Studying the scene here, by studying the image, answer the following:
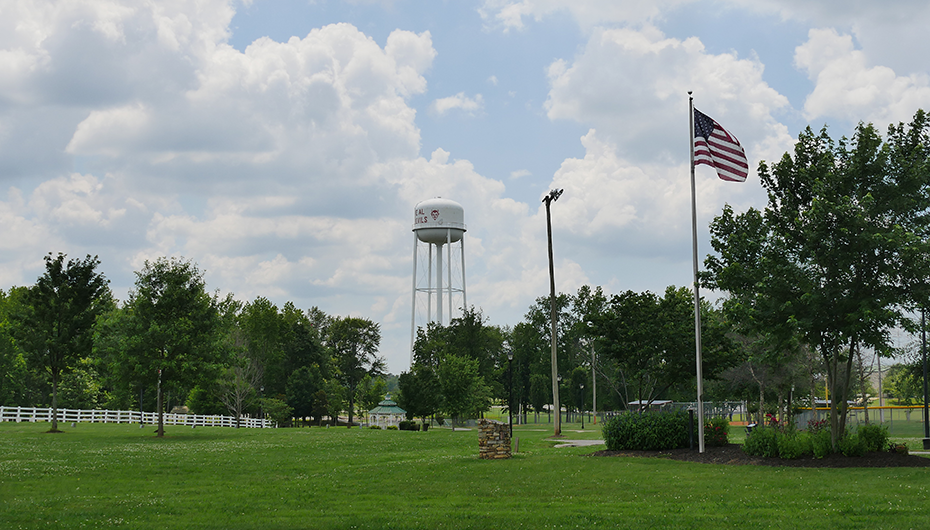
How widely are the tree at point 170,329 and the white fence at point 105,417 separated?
13792 millimetres

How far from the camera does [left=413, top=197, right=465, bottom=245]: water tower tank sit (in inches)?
2734

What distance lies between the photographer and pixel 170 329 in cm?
3697

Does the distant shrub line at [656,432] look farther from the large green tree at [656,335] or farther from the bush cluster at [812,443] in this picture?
the large green tree at [656,335]

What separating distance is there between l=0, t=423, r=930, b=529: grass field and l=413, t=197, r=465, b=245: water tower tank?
4628 cm

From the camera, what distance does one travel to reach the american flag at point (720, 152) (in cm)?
2236

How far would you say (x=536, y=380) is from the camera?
8956 centimetres

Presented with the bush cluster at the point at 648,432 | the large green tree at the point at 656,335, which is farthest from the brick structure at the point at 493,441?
the large green tree at the point at 656,335

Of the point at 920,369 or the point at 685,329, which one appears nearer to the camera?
the point at 685,329

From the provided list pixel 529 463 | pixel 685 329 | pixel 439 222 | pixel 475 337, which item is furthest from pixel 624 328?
pixel 475 337

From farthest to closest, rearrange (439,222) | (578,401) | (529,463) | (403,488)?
(578,401)
(439,222)
(529,463)
(403,488)

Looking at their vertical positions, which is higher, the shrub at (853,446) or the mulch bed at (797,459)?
the shrub at (853,446)

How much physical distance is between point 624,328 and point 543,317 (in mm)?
54908

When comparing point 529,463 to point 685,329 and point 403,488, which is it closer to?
point 403,488

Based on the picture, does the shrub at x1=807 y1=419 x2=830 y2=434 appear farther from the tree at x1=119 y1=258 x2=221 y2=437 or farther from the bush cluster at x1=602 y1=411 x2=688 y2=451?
the tree at x1=119 y1=258 x2=221 y2=437
